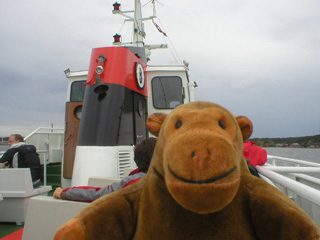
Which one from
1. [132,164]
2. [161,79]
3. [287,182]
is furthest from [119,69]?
[287,182]

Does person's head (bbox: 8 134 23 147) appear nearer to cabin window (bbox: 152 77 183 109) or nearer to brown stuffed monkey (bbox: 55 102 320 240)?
cabin window (bbox: 152 77 183 109)

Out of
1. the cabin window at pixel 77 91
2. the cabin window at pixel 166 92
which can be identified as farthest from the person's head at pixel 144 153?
the cabin window at pixel 77 91

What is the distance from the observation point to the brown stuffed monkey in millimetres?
846

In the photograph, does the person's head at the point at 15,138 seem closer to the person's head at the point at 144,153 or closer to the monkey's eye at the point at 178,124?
the person's head at the point at 144,153

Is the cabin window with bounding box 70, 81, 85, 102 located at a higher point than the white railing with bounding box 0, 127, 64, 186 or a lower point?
higher

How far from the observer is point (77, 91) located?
577 cm

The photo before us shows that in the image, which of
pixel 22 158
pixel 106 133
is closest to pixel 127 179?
pixel 106 133

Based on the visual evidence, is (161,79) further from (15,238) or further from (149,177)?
(149,177)

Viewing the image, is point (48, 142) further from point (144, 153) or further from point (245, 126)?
point (245, 126)

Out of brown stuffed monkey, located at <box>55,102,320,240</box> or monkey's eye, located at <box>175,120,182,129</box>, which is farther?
monkey's eye, located at <box>175,120,182,129</box>

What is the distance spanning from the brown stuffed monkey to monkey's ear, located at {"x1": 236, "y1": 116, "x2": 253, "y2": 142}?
0.11 m

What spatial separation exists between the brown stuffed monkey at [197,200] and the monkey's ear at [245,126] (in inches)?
4.5

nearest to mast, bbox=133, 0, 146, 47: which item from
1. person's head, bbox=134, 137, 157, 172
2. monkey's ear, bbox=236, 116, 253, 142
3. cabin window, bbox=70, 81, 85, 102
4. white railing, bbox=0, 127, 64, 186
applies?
cabin window, bbox=70, 81, 85, 102

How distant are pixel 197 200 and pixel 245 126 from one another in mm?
443
